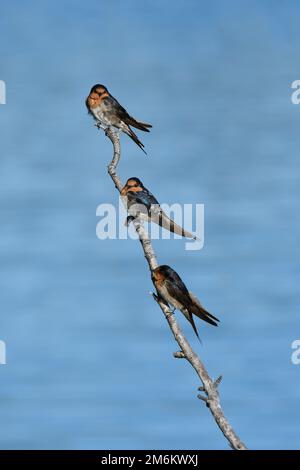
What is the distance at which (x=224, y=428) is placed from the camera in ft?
34.1

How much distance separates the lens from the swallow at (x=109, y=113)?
639 inches

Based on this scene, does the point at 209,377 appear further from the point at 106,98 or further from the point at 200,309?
the point at 106,98

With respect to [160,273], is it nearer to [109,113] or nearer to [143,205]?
[143,205]

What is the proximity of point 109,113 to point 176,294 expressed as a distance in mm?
4692

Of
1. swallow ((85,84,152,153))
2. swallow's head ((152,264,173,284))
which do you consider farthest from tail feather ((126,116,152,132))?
swallow's head ((152,264,173,284))

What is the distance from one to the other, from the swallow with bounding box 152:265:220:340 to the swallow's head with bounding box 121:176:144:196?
1.94 meters

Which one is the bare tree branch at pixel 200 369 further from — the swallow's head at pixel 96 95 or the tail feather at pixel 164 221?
the swallow's head at pixel 96 95

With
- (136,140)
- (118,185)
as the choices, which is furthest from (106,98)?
(118,185)

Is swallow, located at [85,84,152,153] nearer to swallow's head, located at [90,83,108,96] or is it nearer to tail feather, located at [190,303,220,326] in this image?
swallow's head, located at [90,83,108,96]

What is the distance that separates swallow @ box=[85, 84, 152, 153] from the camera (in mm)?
16219

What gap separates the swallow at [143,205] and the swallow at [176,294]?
47.5 inches

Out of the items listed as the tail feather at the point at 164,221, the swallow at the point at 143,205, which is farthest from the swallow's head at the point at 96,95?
→ the tail feather at the point at 164,221
